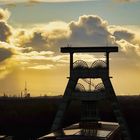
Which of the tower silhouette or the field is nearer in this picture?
the tower silhouette

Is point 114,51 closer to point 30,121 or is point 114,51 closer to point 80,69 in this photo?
point 80,69

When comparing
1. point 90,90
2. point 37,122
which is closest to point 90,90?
point 90,90

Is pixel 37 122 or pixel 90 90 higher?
pixel 90 90

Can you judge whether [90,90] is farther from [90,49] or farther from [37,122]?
[37,122]

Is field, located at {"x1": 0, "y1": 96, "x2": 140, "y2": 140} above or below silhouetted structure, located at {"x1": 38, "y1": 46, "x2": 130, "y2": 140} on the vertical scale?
below

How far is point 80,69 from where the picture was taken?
51000 millimetres

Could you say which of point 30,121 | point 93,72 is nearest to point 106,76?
point 93,72

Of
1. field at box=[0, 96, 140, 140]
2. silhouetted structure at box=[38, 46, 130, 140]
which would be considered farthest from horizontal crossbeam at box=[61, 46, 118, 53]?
field at box=[0, 96, 140, 140]

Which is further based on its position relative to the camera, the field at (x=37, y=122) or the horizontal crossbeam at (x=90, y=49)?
the field at (x=37, y=122)

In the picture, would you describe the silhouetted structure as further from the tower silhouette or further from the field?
the field

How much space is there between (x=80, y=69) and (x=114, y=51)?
11.5 ft

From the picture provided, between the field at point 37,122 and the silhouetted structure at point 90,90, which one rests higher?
the silhouetted structure at point 90,90

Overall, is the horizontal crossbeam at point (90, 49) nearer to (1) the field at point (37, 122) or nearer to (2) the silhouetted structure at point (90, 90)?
(2) the silhouetted structure at point (90, 90)

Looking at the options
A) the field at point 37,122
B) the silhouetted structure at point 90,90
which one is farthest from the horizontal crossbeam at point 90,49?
the field at point 37,122
